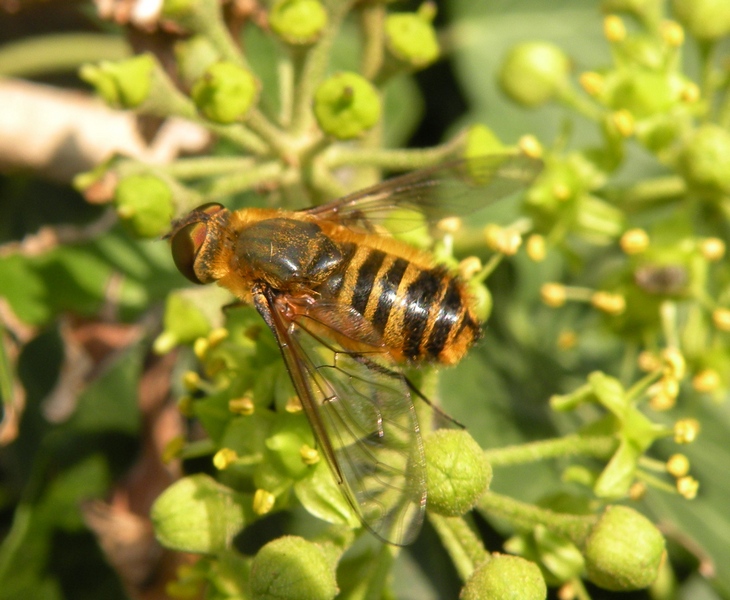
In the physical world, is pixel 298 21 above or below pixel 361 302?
above

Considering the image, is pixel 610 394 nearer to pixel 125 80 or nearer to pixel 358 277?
pixel 358 277

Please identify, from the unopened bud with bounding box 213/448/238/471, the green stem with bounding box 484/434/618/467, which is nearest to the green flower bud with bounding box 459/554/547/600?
the green stem with bounding box 484/434/618/467

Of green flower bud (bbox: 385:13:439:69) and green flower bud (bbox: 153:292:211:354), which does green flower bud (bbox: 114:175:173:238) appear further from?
green flower bud (bbox: 385:13:439:69)

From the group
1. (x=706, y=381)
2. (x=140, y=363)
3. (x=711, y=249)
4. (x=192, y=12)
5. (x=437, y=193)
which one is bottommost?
(x=140, y=363)

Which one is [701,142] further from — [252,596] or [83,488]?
[83,488]

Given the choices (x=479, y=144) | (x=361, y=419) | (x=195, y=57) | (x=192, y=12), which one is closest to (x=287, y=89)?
(x=195, y=57)

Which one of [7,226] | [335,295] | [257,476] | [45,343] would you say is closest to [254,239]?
[335,295]
